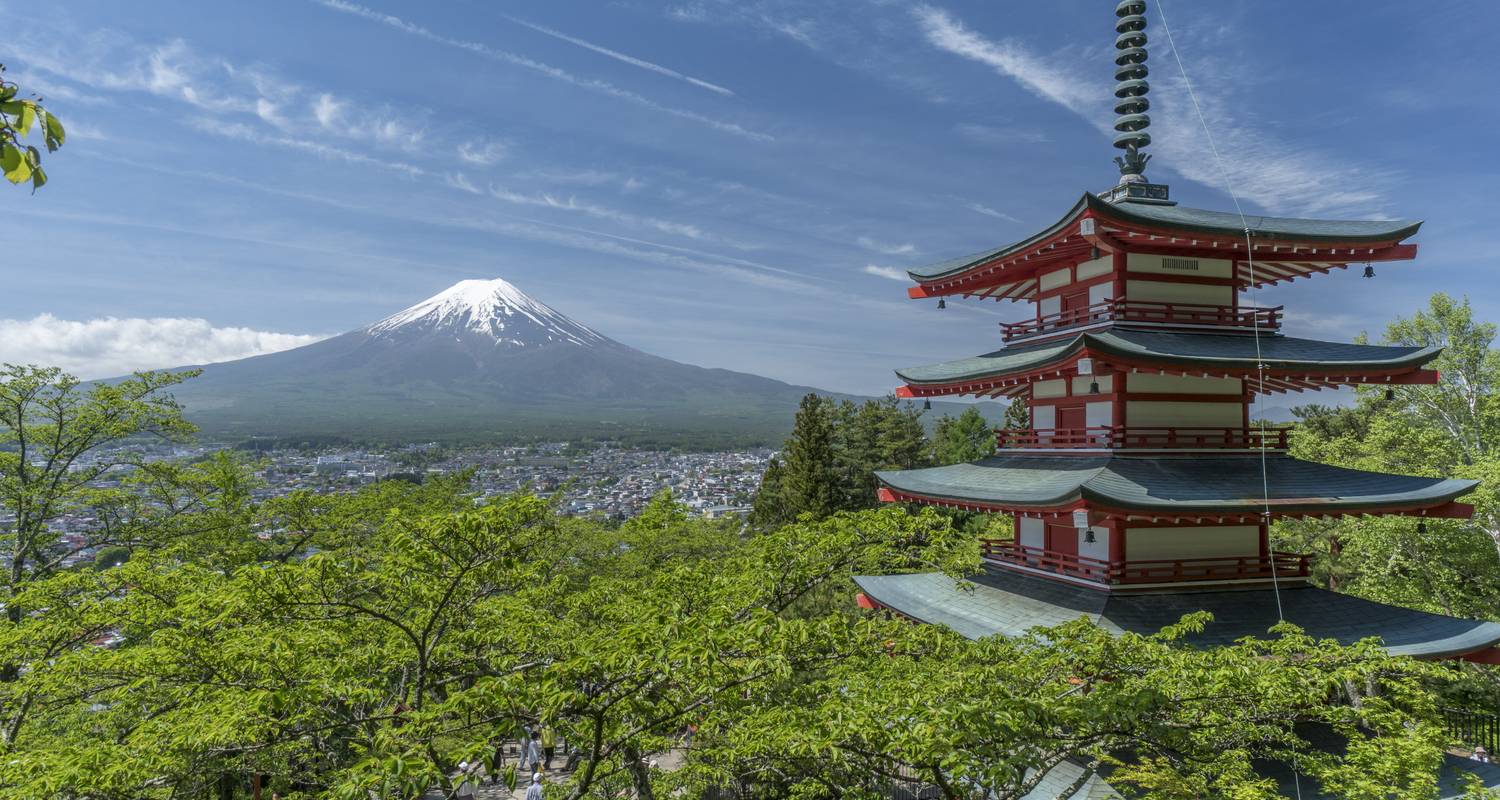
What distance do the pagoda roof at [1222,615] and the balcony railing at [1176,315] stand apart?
4388 millimetres

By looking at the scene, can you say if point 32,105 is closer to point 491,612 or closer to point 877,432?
point 491,612

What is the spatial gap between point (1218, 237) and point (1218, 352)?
1813 millimetres

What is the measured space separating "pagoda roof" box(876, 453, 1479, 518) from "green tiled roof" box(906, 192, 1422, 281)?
3.61m

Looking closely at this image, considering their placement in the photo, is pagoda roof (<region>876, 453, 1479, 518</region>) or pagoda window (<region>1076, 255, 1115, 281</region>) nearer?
pagoda roof (<region>876, 453, 1479, 518</region>)

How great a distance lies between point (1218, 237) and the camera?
10.7 meters

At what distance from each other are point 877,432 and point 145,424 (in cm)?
3654

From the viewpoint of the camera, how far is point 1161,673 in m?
6.47

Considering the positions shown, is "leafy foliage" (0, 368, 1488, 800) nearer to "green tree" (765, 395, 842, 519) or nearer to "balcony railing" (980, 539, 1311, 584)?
"balcony railing" (980, 539, 1311, 584)

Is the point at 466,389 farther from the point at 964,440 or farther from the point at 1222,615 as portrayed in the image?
the point at 1222,615

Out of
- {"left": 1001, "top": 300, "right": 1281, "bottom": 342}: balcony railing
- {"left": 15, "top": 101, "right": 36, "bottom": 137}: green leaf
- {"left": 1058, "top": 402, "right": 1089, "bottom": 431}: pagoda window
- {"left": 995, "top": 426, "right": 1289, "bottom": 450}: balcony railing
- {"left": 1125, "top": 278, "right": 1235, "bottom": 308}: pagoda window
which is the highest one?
{"left": 1125, "top": 278, "right": 1235, "bottom": 308}: pagoda window

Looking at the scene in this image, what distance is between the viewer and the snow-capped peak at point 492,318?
591 feet

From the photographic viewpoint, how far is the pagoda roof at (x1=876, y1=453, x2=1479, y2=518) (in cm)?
946

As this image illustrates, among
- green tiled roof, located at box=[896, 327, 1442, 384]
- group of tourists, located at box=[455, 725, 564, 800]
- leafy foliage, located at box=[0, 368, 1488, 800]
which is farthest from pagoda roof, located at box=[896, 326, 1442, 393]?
group of tourists, located at box=[455, 725, 564, 800]

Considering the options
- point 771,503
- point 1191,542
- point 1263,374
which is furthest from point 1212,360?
point 771,503
